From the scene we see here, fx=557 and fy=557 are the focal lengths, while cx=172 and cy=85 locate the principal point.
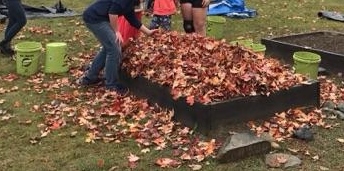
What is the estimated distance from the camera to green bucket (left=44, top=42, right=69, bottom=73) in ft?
25.5

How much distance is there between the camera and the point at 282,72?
6254 mm

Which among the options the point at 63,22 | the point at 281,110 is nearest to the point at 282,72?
the point at 281,110

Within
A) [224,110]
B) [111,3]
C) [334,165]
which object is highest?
[111,3]

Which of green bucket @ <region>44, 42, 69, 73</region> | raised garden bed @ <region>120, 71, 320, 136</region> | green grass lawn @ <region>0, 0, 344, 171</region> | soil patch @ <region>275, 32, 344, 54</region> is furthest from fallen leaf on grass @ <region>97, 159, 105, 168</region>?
soil patch @ <region>275, 32, 344, 54</region>

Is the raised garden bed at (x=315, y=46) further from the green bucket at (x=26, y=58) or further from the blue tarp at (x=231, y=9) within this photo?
the green bucket at (x=26, y=58)

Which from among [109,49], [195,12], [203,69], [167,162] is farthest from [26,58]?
[167,162]

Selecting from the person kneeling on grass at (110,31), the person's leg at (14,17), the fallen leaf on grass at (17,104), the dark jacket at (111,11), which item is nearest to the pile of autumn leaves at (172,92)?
the person kneeling on grass at (110,31)

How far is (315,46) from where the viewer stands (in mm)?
8898

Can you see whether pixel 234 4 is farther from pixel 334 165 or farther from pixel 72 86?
pixel 334 165

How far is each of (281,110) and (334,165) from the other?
1.13 meters

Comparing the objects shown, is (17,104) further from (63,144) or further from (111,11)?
(111,11)

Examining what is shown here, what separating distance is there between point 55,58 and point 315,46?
408 centimetres

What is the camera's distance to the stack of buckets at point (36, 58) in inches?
304

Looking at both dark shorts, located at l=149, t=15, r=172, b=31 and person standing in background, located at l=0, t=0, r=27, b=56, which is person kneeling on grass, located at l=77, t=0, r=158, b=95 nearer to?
dark shorts, located at l=149, t=15, r=172, b=31
